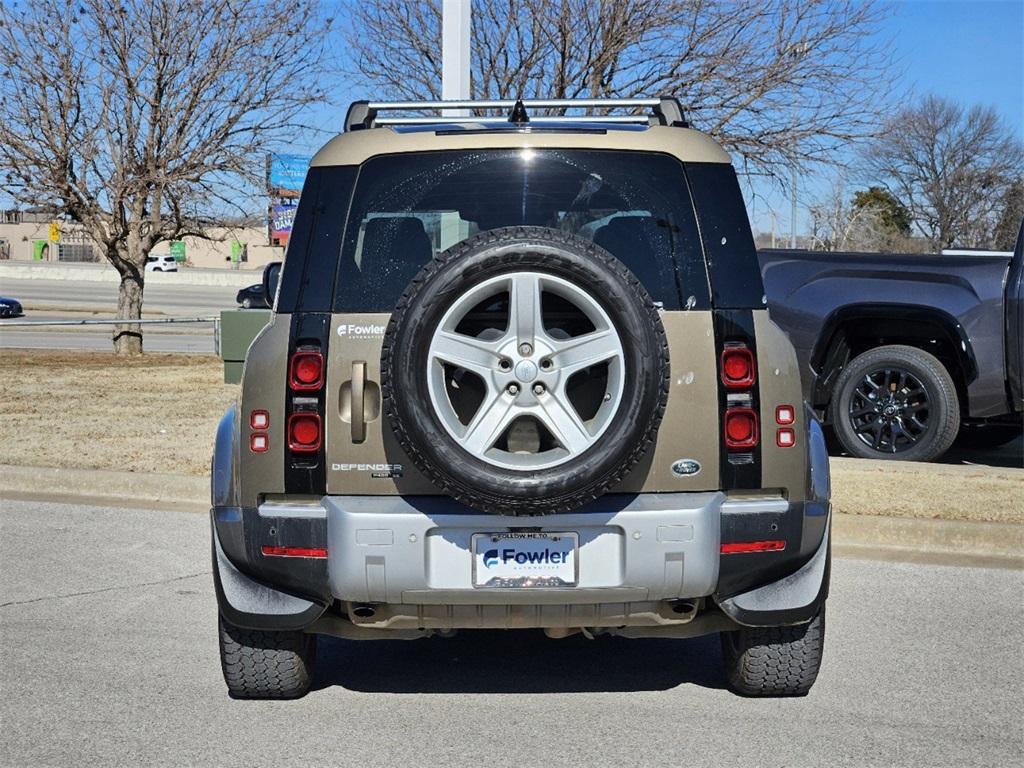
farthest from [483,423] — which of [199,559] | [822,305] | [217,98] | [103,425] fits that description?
[217,98]

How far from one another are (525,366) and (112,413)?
33.4ft

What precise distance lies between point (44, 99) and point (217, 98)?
2.58 meters

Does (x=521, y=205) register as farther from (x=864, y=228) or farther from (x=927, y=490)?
(x=864, y=228)

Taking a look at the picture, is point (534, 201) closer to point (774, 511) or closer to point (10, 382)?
point (774, 511)

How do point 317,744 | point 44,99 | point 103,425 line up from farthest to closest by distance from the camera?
point 44,99
point 103,425
point 317,744

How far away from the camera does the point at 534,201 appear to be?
4668 millimetres

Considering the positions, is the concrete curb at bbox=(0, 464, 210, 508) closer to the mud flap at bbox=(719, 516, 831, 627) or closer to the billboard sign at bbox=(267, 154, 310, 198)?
the mud flap at bbox=(719, 516, 831, 627)

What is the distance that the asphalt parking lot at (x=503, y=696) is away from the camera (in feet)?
14.5

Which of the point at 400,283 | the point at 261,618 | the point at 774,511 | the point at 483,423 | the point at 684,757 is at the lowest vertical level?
the point at 684,757

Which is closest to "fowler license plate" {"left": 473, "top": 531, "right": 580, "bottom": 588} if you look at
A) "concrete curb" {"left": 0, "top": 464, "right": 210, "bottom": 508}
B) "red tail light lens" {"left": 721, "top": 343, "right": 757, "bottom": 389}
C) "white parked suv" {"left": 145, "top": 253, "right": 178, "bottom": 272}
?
"red tail light lens" {"left": 721, "top": 343, "right": 757, "bottom": 389}

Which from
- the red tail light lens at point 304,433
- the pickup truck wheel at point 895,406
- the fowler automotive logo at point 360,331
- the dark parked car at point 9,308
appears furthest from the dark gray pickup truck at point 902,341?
the dark parked car at point 9,308

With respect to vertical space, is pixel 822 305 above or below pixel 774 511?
above

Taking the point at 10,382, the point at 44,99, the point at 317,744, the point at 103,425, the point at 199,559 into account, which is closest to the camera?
the point at 317,744

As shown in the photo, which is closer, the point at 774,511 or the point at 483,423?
the point at 483,423
